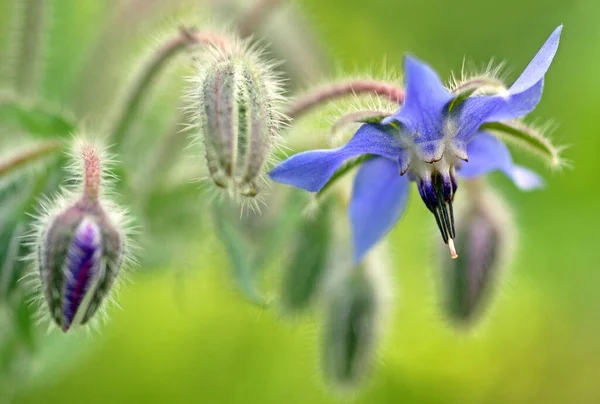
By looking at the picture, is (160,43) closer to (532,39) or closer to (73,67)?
(73,67)

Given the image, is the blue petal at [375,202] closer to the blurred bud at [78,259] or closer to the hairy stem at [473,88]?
the hairy stem at [473,88]

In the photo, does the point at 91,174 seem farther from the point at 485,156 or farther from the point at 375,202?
the point at 485,156

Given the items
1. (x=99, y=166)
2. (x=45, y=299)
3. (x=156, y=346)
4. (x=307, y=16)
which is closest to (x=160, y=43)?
(x=99, y=166)

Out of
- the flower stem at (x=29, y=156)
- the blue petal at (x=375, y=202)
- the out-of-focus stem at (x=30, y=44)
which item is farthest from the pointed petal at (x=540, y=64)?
the out-of-focus stem at (x=30, y=44)

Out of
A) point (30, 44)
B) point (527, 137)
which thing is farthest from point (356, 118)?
point (30, 44)

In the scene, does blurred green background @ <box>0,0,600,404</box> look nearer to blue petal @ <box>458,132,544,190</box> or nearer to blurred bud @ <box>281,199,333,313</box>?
blurred bud @ <box>281,199,333,313</box>
